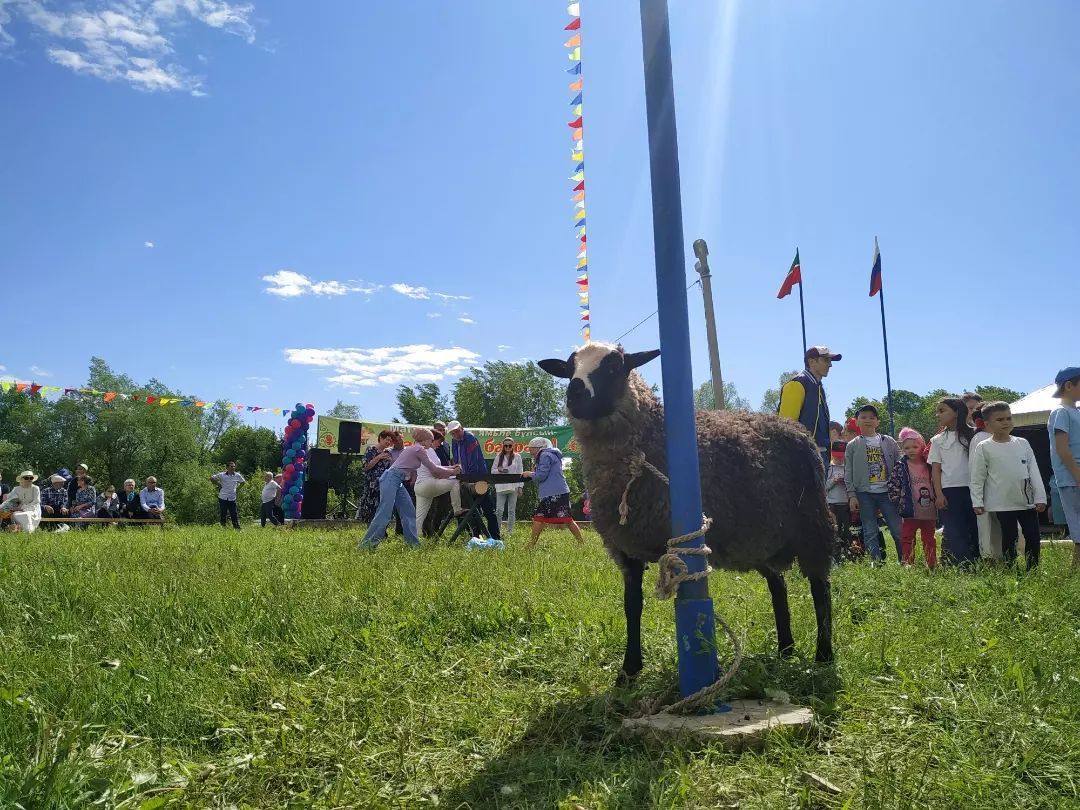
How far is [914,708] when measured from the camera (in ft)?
9.36

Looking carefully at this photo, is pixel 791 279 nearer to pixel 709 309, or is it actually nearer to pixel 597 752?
pixel 709 309

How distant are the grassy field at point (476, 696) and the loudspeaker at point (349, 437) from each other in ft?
58.9

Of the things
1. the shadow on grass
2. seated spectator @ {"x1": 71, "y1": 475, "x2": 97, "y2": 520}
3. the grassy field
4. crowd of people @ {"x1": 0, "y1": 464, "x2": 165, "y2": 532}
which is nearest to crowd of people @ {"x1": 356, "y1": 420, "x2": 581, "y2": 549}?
the grassy field

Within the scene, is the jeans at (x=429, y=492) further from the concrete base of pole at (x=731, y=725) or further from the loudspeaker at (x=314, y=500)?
the loudspeaker at (x=314, y=500)

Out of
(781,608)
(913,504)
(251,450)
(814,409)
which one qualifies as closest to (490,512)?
(913,504)

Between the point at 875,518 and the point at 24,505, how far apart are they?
15.3 meters

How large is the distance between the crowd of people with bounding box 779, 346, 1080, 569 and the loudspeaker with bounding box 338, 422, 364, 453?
692 inches

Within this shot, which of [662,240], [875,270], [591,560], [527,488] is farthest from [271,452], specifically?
[662,240]

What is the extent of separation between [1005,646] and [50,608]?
5769 mm

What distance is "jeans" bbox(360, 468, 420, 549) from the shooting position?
8.80 meters

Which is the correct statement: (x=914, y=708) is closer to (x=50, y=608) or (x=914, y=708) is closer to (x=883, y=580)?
(x=883, y=580)

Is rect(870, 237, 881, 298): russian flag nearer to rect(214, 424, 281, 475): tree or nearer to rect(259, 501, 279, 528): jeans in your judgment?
rect(259, 501, 279, 528): jeans

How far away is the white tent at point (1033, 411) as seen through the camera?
43.2ft

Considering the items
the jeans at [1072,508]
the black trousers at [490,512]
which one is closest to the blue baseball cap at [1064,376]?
the jeans at [1072,508]
